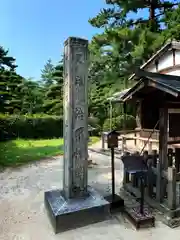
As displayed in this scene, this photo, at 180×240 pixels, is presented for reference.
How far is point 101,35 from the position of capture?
14.9 m

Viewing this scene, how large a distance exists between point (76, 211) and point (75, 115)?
59.9 inches

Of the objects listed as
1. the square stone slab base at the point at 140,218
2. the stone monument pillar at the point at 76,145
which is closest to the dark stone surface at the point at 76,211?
the stone monument pillar at the point at 76,145

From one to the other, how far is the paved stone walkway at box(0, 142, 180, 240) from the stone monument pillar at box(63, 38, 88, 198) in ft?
2.05

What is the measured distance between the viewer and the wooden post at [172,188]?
3280 millimetres

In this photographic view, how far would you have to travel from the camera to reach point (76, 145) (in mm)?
3439

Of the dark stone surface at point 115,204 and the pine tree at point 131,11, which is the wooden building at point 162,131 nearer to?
the dark stone surface at point 115,204

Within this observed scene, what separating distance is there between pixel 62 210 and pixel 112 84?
1319 centimetres

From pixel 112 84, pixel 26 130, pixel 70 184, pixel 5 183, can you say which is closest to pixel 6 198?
pixel 5 183

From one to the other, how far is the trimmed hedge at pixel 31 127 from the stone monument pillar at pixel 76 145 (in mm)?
11288

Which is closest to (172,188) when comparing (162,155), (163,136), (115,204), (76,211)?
(162,155)

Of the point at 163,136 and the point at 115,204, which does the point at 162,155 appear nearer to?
the point at 163,136

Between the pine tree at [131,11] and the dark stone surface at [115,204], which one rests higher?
the pine tree at [131,11]

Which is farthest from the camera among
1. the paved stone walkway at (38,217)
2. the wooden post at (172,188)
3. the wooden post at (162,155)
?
the wooden post at (162,155)

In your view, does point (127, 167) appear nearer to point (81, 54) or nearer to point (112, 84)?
point (81, 54)
